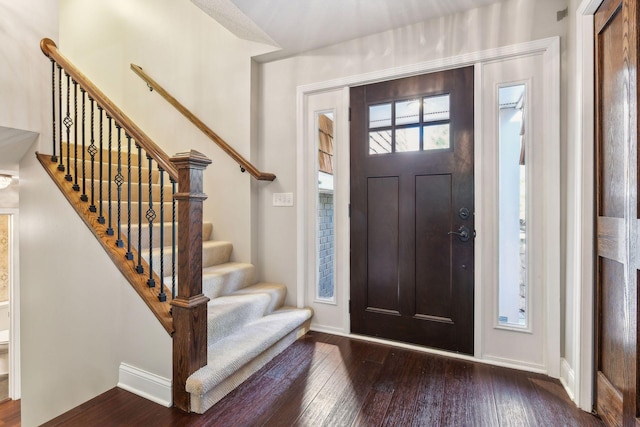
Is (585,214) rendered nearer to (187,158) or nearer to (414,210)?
(414,210)

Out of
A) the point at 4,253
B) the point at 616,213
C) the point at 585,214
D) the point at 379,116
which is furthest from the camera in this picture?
the point at 4,253

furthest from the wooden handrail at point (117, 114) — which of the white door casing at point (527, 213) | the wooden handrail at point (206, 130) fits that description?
the white door casing at point (527, 213)

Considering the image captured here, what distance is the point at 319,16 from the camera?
2158 millimetres

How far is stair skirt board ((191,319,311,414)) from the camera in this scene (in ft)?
5.19

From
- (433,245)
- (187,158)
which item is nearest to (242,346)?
(187,158)

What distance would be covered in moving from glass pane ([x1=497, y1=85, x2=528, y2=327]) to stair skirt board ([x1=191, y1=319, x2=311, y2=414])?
144cm

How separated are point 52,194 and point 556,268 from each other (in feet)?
10.7

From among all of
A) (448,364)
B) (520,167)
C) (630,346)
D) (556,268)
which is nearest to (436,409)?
(448,364)

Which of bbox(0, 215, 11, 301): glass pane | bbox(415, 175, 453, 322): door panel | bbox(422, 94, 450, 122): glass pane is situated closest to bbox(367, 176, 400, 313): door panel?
bbox(415, 175, 453, 322): door panel

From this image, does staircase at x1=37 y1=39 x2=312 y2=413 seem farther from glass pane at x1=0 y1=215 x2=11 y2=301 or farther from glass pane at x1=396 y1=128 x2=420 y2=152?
glass pane at x1=0 y1=215 x2=11 y2=301

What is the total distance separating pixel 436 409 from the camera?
1.58 metres

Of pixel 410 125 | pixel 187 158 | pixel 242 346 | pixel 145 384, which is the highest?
pixel 410 125

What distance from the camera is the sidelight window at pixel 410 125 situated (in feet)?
7.20

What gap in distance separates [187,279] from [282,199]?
123 cm
